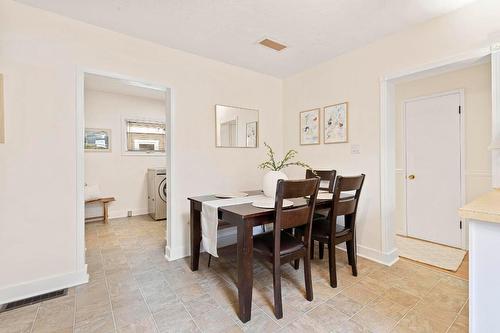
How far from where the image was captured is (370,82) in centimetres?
266

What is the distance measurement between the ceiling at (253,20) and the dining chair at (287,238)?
1.51 meters

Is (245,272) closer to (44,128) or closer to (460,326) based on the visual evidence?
(460,326)

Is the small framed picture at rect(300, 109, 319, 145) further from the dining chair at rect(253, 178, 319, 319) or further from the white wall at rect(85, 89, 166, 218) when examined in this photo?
the white wall at rect(85, 89, 166, 218)

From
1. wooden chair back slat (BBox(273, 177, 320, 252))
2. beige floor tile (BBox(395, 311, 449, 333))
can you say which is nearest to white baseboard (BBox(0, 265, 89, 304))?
wooden chair back slat (BBox(273, 177, 320, 252))

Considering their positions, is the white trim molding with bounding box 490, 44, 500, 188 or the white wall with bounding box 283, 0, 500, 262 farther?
the white wall with bounding box 283, 0, 500, 262

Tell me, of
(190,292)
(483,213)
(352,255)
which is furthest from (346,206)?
(190,292)

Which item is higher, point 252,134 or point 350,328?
point 252,134

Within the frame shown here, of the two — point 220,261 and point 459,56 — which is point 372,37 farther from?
point 220,261

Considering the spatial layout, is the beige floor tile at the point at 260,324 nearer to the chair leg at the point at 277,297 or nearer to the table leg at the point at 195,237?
the chair leg at the point at 277,297

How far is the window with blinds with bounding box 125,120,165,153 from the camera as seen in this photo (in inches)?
188

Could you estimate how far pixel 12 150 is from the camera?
1924 mm

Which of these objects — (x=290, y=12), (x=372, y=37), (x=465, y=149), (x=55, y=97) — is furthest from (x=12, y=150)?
(x=465, y=149)

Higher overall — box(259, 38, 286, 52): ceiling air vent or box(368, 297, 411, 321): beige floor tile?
box(259, 38, 286, 52): ceiling air vent

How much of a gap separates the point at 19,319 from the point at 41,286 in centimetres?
36
